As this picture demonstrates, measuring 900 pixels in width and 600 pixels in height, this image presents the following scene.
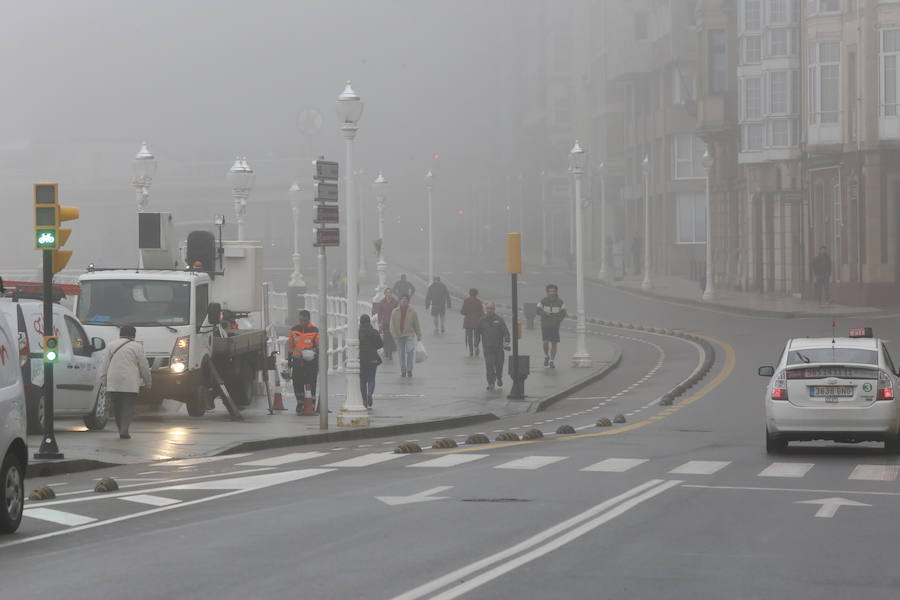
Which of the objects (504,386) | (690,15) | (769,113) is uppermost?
(690,15)

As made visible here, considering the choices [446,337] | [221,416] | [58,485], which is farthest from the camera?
[446,337]

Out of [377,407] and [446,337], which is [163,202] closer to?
[446,337]

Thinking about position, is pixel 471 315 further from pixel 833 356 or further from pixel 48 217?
pixel 48 217

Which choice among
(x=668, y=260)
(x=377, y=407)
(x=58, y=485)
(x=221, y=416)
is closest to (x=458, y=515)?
(x=58, y=485)

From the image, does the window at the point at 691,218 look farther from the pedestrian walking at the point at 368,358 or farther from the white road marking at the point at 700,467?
the white road marking at the point at 700,467

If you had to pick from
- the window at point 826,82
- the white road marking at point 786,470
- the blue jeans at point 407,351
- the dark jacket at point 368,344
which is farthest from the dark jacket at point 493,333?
the window at point 826,82

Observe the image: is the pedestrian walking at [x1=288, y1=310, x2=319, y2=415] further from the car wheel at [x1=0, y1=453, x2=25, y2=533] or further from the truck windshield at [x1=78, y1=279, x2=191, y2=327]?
the car wheel at [x1=0, y1=453, x2=25, y2=533]

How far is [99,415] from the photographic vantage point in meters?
23.8

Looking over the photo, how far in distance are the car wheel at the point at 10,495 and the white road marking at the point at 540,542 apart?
3737mm

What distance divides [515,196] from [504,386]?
122387 millimetres

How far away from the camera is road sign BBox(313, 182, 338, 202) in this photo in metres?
23.8

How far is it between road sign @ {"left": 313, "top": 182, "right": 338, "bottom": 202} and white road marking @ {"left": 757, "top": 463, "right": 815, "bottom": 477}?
324 inches

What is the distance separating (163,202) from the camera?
486ft

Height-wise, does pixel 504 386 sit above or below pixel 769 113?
below
